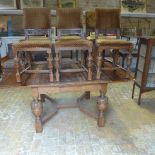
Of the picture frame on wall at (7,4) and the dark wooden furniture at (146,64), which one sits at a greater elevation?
the picture frame on wall at (7,4)

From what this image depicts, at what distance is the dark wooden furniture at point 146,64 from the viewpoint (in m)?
2.60

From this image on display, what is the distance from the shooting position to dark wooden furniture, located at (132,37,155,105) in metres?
2.60

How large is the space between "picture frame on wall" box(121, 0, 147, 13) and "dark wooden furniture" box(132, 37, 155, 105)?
347cm

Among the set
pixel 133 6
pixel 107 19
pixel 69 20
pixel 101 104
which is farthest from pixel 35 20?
pixel 133 6

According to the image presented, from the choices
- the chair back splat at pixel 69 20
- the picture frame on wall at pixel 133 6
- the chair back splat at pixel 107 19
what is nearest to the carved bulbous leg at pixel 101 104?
the chair back splat at pixel 69 20

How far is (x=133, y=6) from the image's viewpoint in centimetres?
594

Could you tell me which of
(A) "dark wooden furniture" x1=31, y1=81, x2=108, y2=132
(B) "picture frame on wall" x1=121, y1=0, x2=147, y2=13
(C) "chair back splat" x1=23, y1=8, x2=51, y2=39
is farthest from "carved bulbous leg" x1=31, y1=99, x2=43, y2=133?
(B) "picture frame on wall" x1=121, y1=0, x2=147, y2=13

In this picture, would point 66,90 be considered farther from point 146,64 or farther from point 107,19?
point 107,19

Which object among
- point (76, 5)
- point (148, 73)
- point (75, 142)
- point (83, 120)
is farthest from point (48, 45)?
→ point (76, 5)

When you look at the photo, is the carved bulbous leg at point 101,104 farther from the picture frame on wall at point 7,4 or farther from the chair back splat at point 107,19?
the picture frame on wall at point 7,4

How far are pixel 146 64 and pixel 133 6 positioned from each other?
3.86 m

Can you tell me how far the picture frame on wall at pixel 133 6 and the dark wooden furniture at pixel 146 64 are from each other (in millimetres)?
3472

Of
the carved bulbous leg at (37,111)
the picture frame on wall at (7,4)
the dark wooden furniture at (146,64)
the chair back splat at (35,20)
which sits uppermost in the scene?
the picture frame on wall at (7,4)

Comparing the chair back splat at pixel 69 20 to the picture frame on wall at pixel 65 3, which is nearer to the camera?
the chair back splat at pixel 69 20
